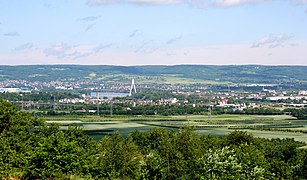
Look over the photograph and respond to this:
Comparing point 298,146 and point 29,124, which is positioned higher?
point 29,124

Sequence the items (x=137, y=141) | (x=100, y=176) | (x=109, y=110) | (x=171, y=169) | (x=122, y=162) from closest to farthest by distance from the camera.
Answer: (x=171, y=169) → (x=100, y=176) → (x=122, y=162) → (x=137, y=141) → (x=109, y=110)

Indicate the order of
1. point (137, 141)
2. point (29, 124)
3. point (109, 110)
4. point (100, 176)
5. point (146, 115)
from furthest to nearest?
point (109, 110) < point (146, 115) < point (137, 141) < point (29, 124) < point (100, 176)

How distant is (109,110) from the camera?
479 ft

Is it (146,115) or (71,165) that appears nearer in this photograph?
(71,165)

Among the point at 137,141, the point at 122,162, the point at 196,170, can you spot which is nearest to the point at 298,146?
the point at 137,141

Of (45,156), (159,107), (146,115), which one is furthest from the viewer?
(159,107)

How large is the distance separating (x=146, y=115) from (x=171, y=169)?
10330 centimetres

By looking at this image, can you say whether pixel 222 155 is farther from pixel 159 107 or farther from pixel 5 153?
pixel 159 107

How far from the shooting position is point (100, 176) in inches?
1455

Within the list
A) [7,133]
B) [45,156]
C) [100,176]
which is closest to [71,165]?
[45,156]

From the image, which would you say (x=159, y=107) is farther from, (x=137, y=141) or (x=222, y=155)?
(x=222, y=155)

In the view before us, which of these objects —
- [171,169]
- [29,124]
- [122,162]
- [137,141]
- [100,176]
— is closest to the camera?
[171,169]

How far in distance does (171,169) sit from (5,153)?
10938 mm

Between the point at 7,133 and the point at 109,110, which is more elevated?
the point at 7,133
